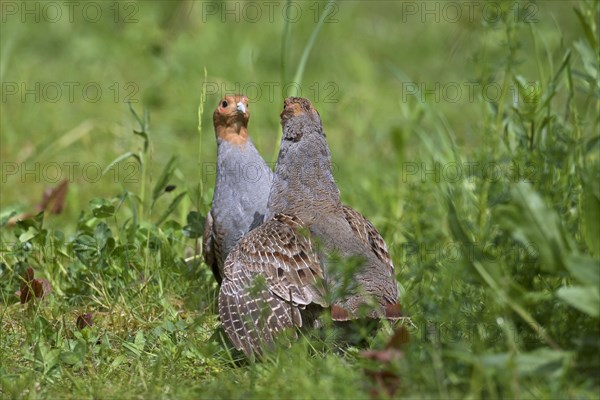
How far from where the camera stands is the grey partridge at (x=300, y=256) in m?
4.61

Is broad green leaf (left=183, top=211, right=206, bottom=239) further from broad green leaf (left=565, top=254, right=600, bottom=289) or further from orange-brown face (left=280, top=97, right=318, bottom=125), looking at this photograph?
broad green leaf (left=565, top=254, right=600, bottom=289)

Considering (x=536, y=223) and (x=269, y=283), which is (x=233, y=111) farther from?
(x=536, y=223)

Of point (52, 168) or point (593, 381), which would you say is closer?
point (593, 381)

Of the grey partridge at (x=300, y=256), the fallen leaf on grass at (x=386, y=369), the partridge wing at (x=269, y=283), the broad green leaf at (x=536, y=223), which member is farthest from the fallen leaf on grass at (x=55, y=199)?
the broad green leaf at (x=536, y=223)

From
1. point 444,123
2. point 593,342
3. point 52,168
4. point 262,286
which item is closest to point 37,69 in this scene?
point 52,168

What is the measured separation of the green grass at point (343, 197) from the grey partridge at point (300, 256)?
0.56 feet

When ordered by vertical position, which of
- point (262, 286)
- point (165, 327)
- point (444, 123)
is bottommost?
point (165, 327)

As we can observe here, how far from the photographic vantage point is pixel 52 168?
315 inches

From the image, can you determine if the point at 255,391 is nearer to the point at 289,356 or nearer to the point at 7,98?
the point at 289,356

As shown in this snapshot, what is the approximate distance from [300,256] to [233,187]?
0.97m

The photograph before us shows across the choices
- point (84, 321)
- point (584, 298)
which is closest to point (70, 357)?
point (84, 321)

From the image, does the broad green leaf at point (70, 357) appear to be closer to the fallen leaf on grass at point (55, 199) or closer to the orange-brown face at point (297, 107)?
the orange-brown face at point (297, 107)

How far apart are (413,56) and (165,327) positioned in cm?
664

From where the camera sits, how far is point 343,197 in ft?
23.7
